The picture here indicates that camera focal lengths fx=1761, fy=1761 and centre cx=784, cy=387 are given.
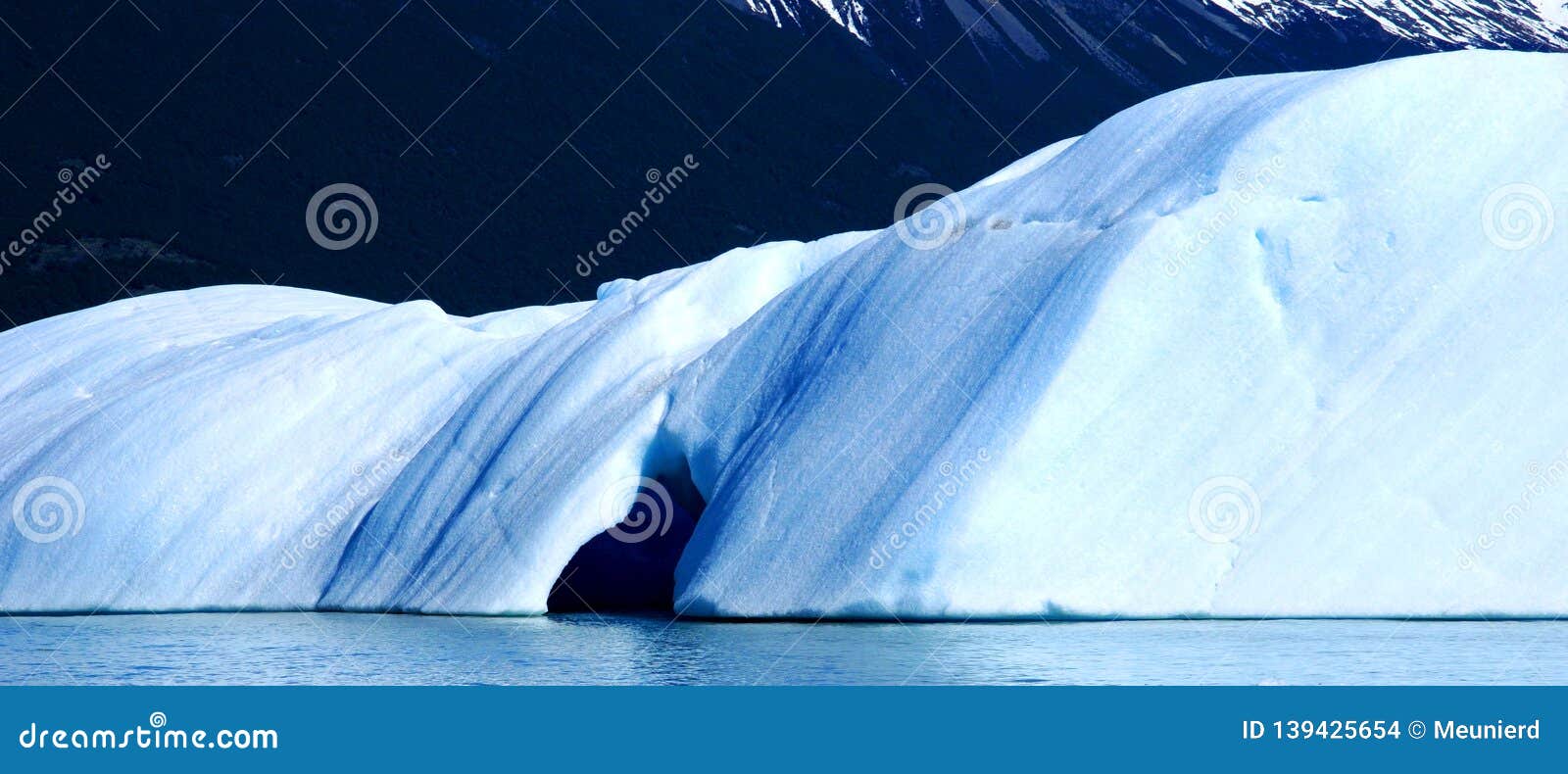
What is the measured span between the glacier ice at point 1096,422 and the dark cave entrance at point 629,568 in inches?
30.5

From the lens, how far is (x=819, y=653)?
22.3ft

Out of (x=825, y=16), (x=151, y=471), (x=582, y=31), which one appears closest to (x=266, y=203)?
(x=582, y=31)

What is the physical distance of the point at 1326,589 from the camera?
775 cm

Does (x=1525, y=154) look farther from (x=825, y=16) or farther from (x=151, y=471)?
(x=825, y=16)

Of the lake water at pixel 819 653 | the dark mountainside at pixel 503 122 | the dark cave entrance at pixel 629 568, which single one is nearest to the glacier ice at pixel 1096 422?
the lake water at pixel 819 653

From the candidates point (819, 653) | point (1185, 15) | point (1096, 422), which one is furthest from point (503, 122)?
point (819, 653)

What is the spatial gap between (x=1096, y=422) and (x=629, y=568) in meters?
3.82

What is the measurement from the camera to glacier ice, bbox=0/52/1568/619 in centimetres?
781

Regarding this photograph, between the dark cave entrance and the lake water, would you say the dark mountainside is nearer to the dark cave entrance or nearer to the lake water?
the dark cave entrance

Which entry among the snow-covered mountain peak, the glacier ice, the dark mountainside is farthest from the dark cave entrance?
the snow-covered mountain peak

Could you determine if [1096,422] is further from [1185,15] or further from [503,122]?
[1185,15]

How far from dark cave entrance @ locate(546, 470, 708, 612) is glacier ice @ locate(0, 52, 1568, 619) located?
30.5 inches

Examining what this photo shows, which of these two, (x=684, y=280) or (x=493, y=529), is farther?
(x=684, y=280)

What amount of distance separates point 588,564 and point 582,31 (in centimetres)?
3574
